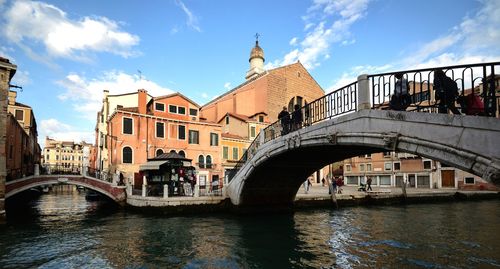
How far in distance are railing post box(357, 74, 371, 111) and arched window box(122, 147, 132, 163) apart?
1882cm

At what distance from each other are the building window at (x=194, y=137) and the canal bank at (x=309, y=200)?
895cm

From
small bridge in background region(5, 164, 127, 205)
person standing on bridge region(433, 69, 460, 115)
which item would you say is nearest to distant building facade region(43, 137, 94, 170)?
small bridge in background region(5, 164, 127, 205)

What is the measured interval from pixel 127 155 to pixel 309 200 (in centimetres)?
1260

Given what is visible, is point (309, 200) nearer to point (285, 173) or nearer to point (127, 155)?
point (285, 173)

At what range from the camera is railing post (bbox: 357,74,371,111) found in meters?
6.82

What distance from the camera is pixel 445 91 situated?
5258 mm

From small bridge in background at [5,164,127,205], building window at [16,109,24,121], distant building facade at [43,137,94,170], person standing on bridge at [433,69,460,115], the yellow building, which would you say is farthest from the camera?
distant building facade at [43,137,94,170]

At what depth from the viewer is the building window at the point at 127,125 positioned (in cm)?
2239

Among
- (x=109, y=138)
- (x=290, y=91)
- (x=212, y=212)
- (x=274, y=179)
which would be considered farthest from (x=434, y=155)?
(x=290, y=91)

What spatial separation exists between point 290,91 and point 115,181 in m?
21.4

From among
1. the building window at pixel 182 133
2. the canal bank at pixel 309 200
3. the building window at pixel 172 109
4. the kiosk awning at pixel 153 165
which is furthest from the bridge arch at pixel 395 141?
the building window at pixel 172 109

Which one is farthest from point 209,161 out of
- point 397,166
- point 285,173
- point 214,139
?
point 397,166

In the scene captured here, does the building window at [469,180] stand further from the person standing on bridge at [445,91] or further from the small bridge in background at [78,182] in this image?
the person standing on bridge at [445,91]

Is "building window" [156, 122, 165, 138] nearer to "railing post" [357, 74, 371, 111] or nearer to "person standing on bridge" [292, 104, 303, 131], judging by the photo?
"person standing on bridge" [292, 104, 303, 131]
